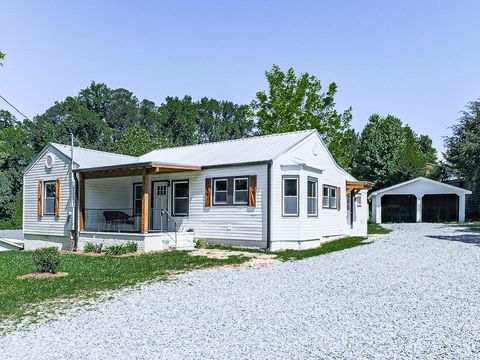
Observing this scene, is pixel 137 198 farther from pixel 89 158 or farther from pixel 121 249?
pixel 121 249

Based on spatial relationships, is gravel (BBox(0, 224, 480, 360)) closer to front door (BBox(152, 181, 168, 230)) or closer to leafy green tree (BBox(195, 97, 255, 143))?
front door (BBox(152, 181, 168, 230))

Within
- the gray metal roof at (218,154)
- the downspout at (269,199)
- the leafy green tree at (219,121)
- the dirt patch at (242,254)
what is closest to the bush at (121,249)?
the dirt patch at (242,254)

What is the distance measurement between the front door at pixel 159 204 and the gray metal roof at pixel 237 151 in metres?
1.27

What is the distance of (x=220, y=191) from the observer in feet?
54.9

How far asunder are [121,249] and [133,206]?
5063 millimetres

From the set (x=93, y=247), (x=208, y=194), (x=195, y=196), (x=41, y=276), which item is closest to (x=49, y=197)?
(x=93, y=247)

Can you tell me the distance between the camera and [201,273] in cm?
1071

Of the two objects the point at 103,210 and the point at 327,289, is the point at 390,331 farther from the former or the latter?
the point at 103,210

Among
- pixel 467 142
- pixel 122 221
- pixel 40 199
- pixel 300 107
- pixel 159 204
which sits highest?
pixel 300 107

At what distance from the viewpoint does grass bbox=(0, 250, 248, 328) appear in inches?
311

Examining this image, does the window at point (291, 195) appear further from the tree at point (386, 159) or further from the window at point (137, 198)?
the tree at point (386, 159)

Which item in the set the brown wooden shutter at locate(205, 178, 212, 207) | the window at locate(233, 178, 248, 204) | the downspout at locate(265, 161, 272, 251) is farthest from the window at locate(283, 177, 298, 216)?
the brown wooden shutter at locate(205, 178, 212, 207)

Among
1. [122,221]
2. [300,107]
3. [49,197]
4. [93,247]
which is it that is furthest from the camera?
[300,107]

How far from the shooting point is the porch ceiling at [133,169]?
50.6 ft
